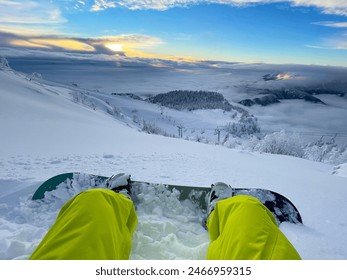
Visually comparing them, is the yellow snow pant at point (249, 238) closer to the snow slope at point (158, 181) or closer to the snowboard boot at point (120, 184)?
the snow slope at point (158, 181)

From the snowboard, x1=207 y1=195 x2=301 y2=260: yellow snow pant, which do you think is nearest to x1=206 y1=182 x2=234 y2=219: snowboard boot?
the snowboard

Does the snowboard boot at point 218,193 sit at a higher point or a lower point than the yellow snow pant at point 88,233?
lower

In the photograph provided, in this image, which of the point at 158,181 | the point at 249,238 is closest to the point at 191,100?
the point at 158,181

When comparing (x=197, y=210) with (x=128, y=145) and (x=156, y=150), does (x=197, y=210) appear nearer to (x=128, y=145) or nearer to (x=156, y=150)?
(x=156, y=150)

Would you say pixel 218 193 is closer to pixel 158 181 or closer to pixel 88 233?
pixel 158 181

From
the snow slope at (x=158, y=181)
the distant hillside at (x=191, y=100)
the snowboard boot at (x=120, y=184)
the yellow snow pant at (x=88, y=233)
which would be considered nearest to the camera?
the yellow snow pant at (x=88, y=233)

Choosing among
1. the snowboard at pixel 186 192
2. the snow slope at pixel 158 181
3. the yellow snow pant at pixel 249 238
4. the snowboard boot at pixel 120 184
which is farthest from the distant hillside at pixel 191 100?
the yellow snow pant at pixel 249 238

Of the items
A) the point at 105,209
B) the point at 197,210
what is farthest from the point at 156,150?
the point at 105,209
